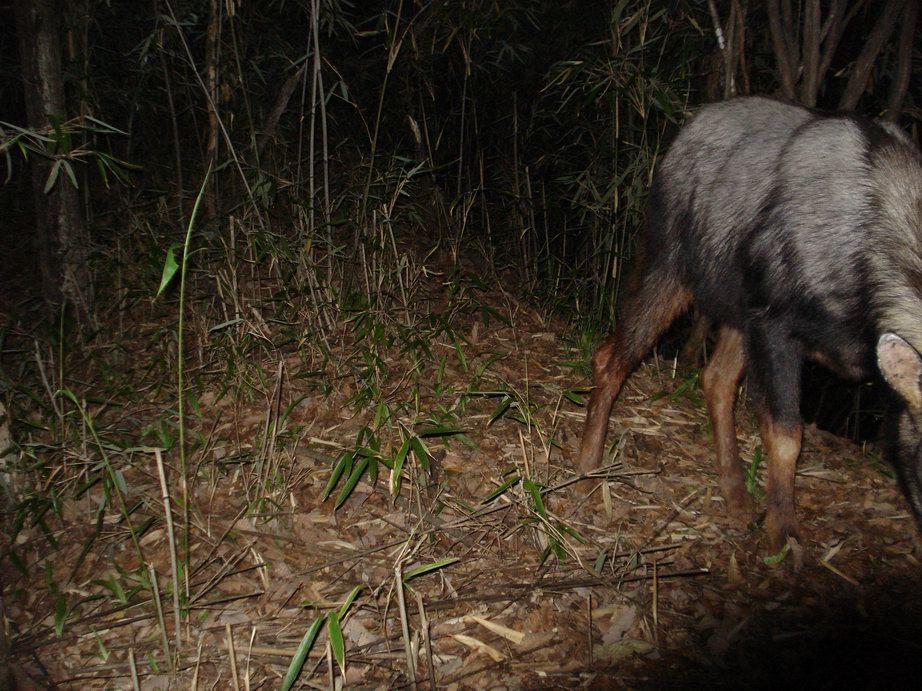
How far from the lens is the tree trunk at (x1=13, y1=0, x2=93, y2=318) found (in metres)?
4.02

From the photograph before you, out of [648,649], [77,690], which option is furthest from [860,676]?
[77,690]

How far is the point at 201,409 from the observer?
145 inches

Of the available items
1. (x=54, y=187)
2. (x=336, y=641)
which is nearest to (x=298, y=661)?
(x=336, y=641)

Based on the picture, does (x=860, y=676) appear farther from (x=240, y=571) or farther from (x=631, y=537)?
(x=240, y=571)

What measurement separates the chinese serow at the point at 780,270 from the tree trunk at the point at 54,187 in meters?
3.42

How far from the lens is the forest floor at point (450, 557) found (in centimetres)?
238

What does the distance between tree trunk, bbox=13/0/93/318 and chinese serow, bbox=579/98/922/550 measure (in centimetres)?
342

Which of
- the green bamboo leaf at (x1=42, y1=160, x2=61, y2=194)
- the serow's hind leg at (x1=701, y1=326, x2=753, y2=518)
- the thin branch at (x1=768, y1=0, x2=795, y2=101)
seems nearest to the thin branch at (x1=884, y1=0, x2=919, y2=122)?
the thin branch at (x1=768, y1=0, x2=795, y2=101)

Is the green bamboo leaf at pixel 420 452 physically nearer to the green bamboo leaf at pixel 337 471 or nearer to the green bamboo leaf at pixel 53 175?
the green bamboo leaf at pixel 337 471

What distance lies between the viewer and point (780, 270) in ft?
9.41

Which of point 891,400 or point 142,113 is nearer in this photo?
point 891,400

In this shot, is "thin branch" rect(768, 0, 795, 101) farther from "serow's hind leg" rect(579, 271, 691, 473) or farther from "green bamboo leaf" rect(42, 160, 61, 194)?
"green bamboo leaf" rect(42, 160, 61, 194)

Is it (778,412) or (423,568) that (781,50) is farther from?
(423,568)

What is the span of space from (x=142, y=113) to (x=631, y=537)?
5.41 metres
